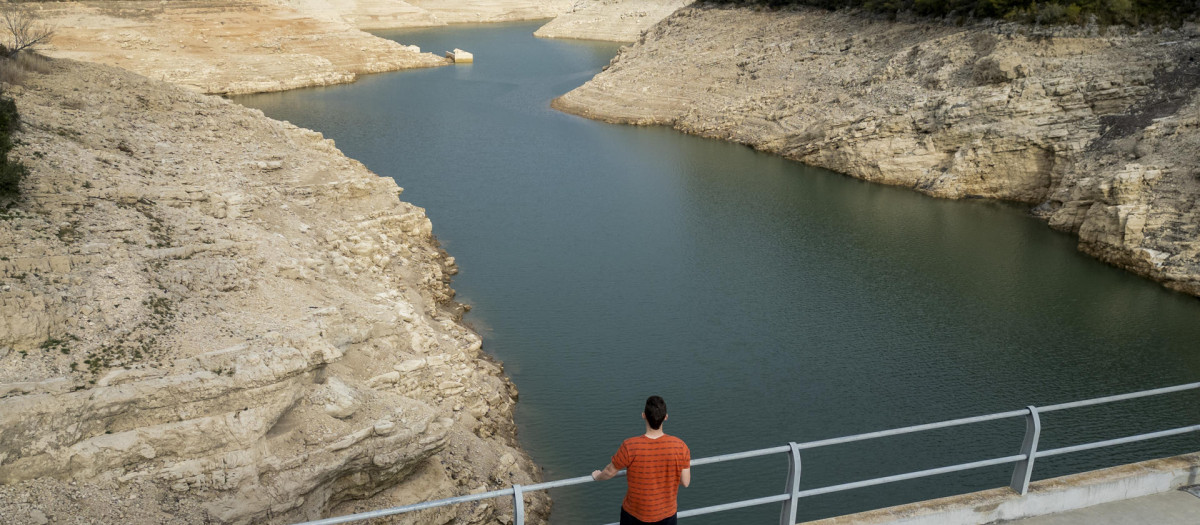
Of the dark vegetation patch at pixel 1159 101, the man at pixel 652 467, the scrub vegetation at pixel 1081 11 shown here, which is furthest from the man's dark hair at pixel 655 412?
the scrub vegetation at pixel 1081 11

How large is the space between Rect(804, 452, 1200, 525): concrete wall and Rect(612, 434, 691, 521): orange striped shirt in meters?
1.18

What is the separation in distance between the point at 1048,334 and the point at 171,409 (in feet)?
54.7

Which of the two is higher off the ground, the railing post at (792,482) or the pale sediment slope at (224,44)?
the railing post at (792,482)

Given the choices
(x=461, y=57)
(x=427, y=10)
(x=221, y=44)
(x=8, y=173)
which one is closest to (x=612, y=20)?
(x=427, y=10)

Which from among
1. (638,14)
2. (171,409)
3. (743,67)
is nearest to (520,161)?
(743,67)

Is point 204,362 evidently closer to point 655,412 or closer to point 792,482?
point 655,412

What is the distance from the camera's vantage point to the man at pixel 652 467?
18.8 ft

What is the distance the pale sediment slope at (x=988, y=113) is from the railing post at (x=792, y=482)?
761 inches

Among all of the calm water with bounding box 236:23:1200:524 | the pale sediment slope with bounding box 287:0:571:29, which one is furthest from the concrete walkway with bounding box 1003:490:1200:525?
the pale sediment slope with bounding box 287:0:571:29

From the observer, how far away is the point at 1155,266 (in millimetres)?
21625

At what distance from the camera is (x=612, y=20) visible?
75875 mm

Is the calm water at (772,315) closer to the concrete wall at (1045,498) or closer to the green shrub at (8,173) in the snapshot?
the concrete wall at (1045,498)

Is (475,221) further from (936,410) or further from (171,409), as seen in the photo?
(171,409)

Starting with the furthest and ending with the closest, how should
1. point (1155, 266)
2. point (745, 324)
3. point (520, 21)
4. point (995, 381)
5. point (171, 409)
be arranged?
point (520, 21) < point (1155, 266) < point (745, 324) < point (995, 381) < point (171, 409)
